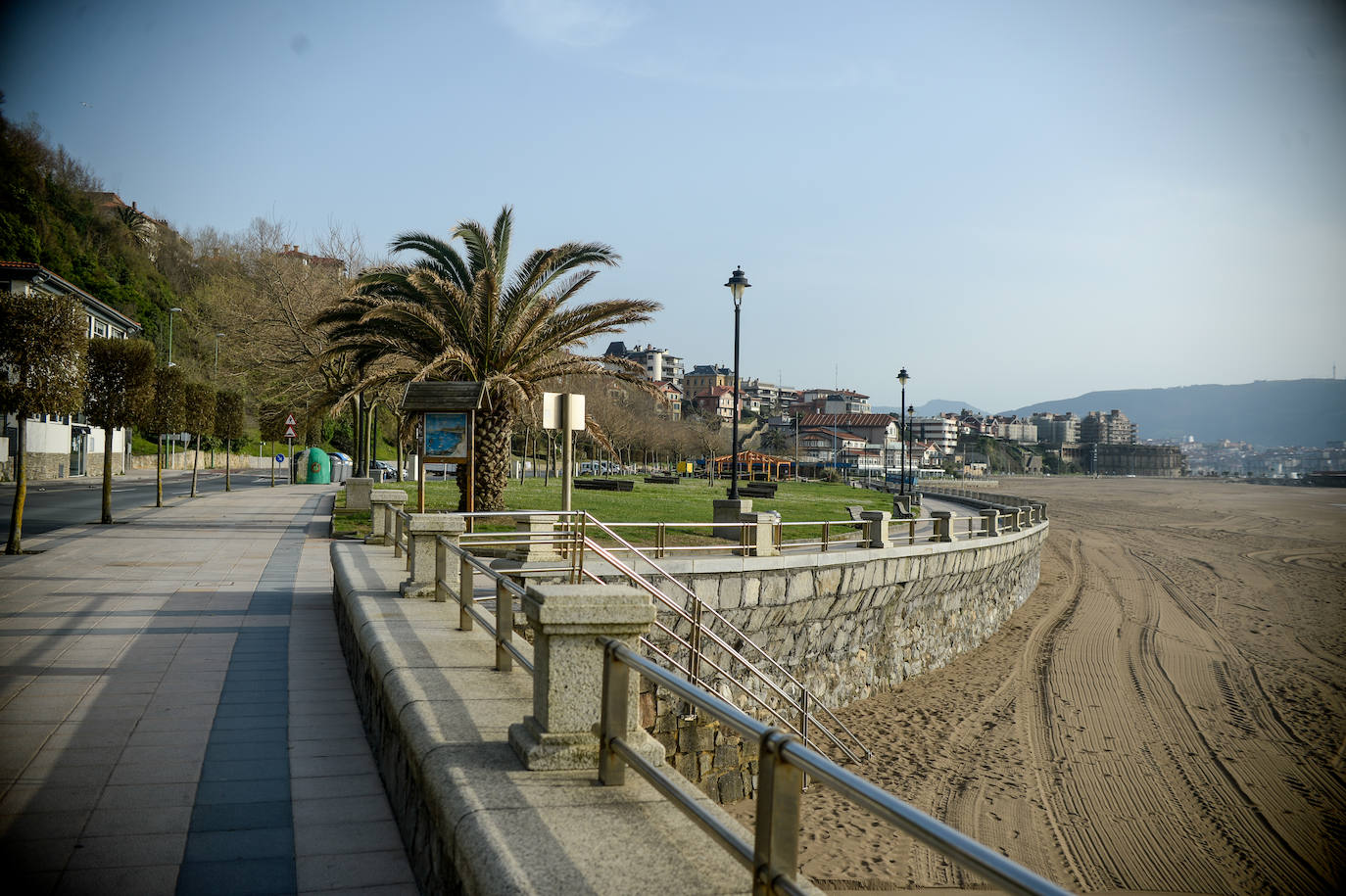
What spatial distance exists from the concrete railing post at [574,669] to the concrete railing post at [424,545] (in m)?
4.68

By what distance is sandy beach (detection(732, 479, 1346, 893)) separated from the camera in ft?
32.9

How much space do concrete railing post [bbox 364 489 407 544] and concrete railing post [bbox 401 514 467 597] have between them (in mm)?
4833

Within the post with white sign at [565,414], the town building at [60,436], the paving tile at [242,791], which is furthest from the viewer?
the town building at [60,436]

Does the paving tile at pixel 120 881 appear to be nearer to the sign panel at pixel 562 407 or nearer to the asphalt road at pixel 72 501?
the sign panel at pixel 562 407

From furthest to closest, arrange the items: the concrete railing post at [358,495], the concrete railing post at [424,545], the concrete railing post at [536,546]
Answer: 1. the concrete railing post at [358,495]
2. the concrete railing post at [536,546]
3. the concrete railing post at [424,545]

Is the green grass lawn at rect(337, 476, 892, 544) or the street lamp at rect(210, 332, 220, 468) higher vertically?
the street lamp at rect(210, 332, 220, 468)

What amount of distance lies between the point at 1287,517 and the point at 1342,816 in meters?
57.9

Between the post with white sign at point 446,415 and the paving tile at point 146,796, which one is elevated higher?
the post with white sign at point 446,415

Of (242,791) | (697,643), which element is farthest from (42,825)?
(697,643)

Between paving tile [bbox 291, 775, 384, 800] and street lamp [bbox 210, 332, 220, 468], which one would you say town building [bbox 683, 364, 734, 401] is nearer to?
street lamp [bbox 210, 332, 220, 468]

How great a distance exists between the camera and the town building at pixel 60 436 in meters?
33.5

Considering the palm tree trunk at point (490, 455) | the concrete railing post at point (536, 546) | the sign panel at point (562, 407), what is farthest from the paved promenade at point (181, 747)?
the palm tree trunk at point (490, 455)

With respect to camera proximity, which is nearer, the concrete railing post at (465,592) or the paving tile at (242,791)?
the paving tile at (242,791)

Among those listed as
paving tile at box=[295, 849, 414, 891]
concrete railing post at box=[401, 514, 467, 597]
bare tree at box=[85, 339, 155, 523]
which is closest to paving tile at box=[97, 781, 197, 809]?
paving tile at box=[295, 849, 414, 891]
